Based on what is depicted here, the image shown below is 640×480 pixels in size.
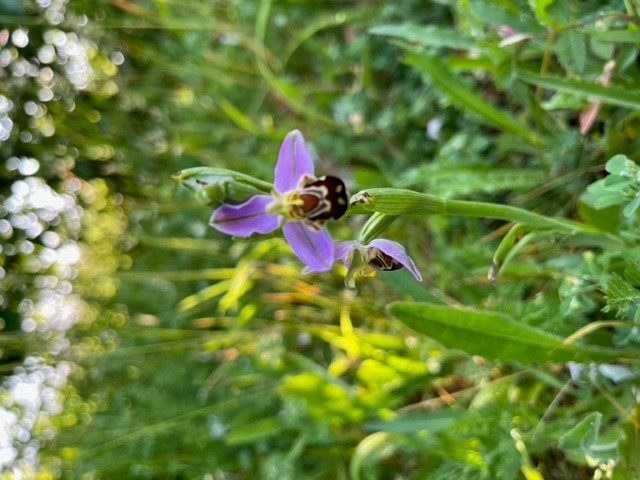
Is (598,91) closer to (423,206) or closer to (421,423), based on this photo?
(423,206)

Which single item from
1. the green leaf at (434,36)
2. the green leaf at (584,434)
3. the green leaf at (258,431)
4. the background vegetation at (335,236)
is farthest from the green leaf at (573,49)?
the green leaf at (258,431)

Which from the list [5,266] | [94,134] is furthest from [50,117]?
[5,266]

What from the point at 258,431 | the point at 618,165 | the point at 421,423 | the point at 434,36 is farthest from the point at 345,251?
the point at 258,431

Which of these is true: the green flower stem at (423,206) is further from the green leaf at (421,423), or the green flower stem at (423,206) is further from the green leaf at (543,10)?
the green leaf at (421,423)

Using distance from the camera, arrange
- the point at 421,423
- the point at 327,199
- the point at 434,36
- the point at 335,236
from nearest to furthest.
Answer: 1. the point at 327,199
2. the point at 434,36
3. the point at 421,423
4. the point at 335,236

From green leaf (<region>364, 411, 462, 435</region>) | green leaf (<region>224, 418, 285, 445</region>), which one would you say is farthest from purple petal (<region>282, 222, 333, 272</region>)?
green leaf (<region>224, 418, 285, 445</region>)
